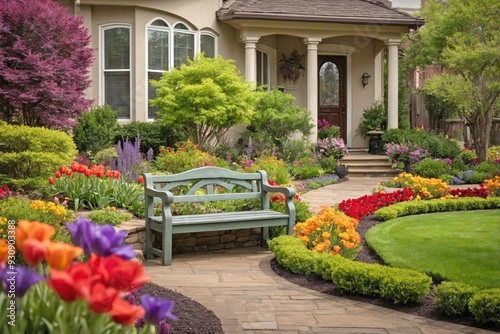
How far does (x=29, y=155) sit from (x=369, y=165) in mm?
9363

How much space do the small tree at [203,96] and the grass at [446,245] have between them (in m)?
5.42

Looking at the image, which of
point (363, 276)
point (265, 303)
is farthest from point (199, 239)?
point (363, 276)

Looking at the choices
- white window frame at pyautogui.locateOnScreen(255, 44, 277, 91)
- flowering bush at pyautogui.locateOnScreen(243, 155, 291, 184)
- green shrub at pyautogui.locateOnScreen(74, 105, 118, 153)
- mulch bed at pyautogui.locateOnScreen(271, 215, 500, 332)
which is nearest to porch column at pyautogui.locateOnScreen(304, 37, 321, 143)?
white window frame at pyautogui.locateOnScreen(255, 44, 277, 91)

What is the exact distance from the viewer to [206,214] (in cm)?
802

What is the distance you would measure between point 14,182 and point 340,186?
6.96 m

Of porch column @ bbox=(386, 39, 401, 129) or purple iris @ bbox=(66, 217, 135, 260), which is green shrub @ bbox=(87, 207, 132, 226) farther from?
porch column @ bbox=(386, 39, 401, 129)

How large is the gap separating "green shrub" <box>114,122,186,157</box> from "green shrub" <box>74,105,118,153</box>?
504mm

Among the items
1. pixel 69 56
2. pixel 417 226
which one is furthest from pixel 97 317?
pixel 69 56

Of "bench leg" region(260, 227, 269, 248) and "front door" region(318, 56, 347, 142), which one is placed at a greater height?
"front door" region(318, 56, 347, 142)

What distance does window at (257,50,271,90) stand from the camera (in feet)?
59.2

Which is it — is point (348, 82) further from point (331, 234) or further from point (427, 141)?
point (331, 234)

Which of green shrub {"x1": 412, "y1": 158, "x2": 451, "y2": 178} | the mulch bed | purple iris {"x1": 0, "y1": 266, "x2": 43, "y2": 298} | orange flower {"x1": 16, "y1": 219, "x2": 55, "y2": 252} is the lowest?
the mulch bed

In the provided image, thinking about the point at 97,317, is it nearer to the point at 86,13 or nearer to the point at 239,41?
the point at 86,13

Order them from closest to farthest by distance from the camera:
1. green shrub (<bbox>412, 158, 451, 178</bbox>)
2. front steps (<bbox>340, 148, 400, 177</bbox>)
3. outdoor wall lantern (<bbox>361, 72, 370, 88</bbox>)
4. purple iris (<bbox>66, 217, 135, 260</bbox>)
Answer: purple iris (<bbox>66, 217, 135, 260</bbox>) < green shrub (<bbox>412, 158, 451, 178</bbox>) < front steps (<bbox>340, 148, 400, 177</bbox>) < outdoor wall lantern (<bbox>361, 72, 370, 88</bbox>)
